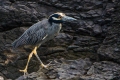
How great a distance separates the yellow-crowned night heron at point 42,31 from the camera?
9.12 meters

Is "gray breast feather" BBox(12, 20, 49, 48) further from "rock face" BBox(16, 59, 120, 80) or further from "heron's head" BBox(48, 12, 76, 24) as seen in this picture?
"rock face" BBox(16, 59, 120, 80)

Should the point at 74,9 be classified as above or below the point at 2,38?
above

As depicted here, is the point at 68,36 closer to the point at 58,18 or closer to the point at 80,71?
the point at 58,18

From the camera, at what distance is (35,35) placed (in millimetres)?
9164

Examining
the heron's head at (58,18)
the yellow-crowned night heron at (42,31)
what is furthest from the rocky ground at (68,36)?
the heron's head at (58,18)

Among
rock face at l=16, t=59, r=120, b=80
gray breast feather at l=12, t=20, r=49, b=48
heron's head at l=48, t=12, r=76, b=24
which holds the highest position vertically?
heron's head at l=48, t=12, r=76, b=24

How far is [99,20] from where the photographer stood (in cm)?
970

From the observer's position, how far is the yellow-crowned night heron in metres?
9.12

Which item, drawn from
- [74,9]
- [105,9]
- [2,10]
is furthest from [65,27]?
[2,10]

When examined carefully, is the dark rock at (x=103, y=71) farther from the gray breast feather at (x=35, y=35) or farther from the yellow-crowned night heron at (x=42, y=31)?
the gray breast feather at (x=35, y=35)

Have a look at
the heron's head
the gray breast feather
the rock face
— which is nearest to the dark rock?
the rock face

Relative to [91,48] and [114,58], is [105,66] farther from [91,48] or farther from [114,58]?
[91,48]

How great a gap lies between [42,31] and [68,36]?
98 cm

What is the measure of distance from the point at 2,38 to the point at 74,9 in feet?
7.22
